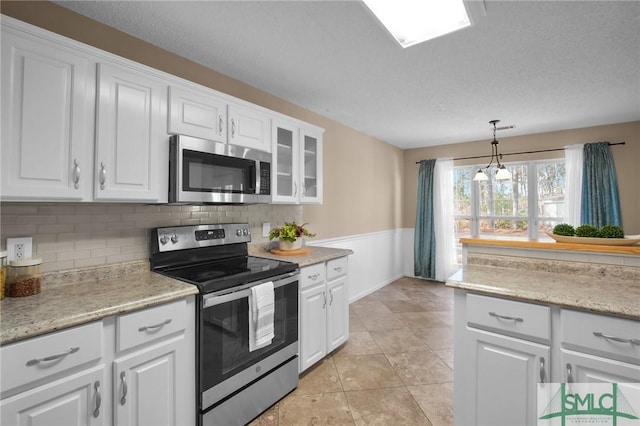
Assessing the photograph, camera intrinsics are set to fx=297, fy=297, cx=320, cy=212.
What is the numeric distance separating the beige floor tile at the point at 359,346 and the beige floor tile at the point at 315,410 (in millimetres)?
598

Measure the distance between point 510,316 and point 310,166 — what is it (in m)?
2.03

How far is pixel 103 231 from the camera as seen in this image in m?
1.81

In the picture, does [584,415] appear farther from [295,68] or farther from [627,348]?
[295,68]

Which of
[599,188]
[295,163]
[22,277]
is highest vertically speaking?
[295,163]

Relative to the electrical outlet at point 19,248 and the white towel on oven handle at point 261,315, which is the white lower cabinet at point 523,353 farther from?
the electrical outlet at point 19,248

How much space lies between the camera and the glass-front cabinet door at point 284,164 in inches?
98.3

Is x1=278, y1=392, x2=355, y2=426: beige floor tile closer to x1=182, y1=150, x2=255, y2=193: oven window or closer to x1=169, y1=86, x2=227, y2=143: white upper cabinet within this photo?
x1=182, y1=150, x2=255, y2=193: oven window

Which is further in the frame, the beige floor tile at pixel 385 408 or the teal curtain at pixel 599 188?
Result: the teal curtain at pixel 599 188

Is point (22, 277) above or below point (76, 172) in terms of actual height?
below

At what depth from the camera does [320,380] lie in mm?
2314

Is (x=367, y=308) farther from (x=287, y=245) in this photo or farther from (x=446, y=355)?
(x=287, y=245)

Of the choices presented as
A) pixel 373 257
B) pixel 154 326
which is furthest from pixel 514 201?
pixel 154 326

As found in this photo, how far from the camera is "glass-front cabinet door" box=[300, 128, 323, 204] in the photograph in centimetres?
279

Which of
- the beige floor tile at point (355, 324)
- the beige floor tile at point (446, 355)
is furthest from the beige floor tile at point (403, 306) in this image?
the beige floor tile at point (446, 355)
